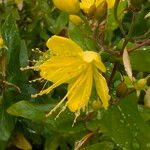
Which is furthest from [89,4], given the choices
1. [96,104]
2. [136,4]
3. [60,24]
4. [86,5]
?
[60,24]

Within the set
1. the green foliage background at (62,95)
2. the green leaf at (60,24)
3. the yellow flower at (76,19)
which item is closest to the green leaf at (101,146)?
the green foliage background at (62,95)

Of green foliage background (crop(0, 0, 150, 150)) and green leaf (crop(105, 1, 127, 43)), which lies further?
green leaf (crop(105, 1, 127, 43))

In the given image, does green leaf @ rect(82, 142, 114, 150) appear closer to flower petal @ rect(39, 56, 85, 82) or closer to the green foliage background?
the green foliage background

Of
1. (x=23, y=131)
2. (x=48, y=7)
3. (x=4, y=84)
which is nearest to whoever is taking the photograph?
(x=4, y=84)

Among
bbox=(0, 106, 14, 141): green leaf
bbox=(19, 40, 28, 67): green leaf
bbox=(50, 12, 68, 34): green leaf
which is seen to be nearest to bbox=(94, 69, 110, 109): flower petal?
bbox=(0, 106, 14, 141): green leaf

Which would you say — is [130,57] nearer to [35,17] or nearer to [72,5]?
[72,5]

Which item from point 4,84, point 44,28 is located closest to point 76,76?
point 4,84
